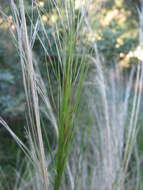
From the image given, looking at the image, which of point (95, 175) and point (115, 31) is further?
point (115, 31)

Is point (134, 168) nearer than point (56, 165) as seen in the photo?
No

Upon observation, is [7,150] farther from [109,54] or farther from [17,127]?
[109,54]

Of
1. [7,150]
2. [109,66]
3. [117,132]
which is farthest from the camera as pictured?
[109,66]

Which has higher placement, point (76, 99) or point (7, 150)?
point (76, 99)

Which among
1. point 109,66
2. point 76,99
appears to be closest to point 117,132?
point 76,99

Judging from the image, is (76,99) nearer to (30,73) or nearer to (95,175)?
(30,73)

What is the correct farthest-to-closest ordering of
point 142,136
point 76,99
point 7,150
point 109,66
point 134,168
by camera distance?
point 109,66 → point 7,150 → point 142,136 → point 134,168 → point 76,99

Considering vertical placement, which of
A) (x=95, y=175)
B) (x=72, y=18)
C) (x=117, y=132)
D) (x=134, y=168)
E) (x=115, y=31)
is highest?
(x=72, y=18)

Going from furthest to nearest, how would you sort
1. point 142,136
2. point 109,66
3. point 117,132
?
point 109,66
point 142,136
point 117,132

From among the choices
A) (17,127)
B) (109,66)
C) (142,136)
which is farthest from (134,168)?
(109,66)
